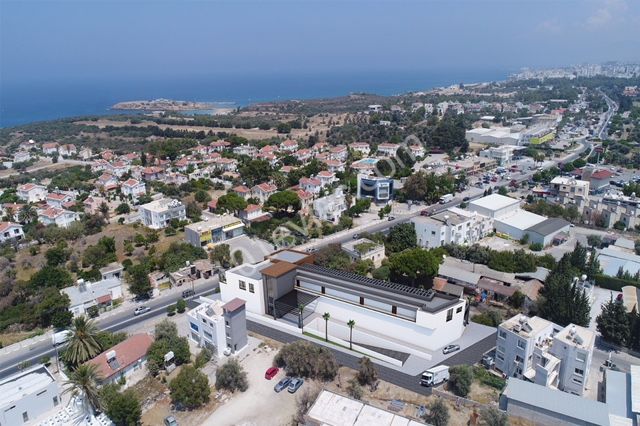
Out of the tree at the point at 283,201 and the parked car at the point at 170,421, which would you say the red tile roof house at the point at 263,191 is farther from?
the parked car at the point at 170,421

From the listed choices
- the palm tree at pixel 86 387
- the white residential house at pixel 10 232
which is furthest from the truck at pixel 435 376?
the white residential house at pixel 10 232

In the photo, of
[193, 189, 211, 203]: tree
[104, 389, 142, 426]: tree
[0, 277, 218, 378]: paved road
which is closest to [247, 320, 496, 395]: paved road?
[0, 277, 218, 378]: paved road

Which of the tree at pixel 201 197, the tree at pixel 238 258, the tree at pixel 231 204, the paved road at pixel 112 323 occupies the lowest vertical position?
the paved road at pixel 112 323

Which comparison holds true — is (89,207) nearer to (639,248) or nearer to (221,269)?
(221,269)

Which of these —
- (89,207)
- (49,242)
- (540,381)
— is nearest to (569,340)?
(540,381)

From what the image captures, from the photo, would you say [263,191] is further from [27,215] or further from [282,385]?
[282,385]
